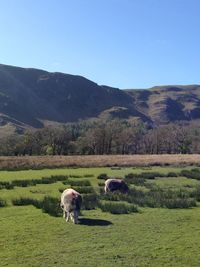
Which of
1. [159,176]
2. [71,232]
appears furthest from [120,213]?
[159,176]

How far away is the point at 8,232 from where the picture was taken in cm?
1725

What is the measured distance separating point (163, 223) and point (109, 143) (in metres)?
98.6

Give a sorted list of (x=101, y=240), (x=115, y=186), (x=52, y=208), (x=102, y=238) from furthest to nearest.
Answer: (x=115, y=186)
(x=52, y=208)
(x=102, y=238)
(x=101, y=240)

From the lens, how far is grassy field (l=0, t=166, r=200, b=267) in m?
13.8

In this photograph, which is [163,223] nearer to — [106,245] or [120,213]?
[120,213]

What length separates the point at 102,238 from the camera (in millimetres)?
16484

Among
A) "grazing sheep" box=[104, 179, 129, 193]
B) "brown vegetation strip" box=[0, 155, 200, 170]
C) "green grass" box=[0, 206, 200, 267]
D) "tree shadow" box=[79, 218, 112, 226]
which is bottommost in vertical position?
"green grass" box=[0, 206, 200, 267]

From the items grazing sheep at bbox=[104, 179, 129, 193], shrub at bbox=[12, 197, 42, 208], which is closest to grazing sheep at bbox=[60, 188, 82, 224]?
shrub at bbox=[12, 197, 42, 208]

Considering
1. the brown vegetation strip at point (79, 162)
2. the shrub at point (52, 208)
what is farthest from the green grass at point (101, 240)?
the brown vegetation strip at point (79, 162)

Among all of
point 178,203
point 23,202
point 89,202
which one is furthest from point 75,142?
point 178,203

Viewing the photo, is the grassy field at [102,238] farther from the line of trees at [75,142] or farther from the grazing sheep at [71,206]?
the line of trees at [75,142]

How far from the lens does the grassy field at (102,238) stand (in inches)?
543

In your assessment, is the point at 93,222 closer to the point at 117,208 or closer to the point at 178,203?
the point at 117,208

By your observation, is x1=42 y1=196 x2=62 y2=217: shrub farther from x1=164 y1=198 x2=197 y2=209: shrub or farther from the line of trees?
the line of trees
